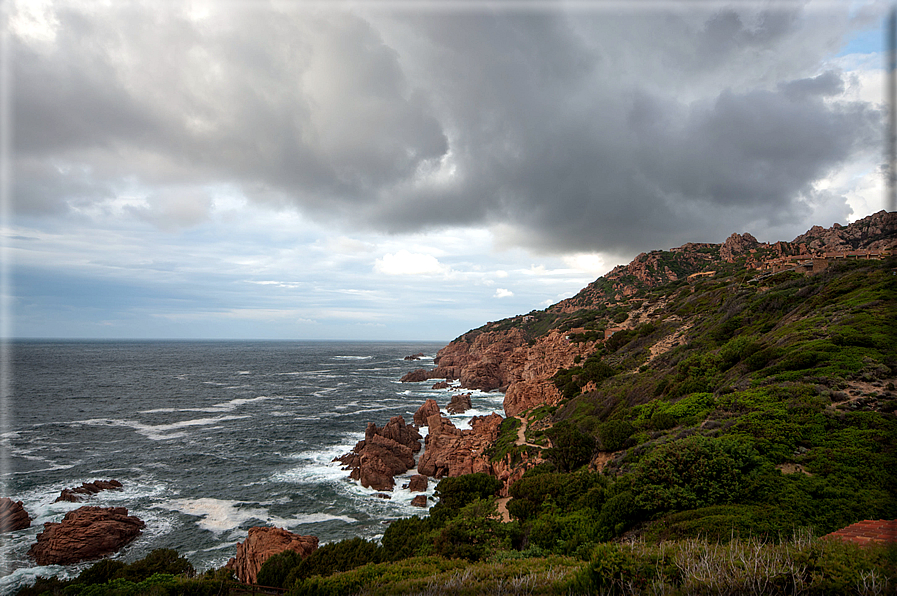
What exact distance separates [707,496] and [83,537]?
31.3m

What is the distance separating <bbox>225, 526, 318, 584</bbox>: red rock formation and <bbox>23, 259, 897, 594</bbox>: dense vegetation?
2.15m

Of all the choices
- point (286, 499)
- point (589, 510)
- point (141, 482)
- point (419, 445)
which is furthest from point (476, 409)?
point (589, 510)

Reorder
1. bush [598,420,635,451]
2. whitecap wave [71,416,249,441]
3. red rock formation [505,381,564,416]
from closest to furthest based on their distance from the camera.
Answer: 1. bush [598,420,635,451]
2. red rock formation [505,381,564,416]
3. whitecap wave [71,416,249,441]

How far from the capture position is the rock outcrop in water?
98.8 ft

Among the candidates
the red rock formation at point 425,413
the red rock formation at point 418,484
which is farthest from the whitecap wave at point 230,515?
the red rock formation at point 425,413

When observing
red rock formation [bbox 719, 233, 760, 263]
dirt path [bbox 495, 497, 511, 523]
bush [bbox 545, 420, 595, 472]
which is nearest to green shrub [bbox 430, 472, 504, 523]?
dirt path [bbox 495, 497, 511, 523]

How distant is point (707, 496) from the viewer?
425 inches

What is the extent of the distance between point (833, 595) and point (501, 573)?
5.86 meters

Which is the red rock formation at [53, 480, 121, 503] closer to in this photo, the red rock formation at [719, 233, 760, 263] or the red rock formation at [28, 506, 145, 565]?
the red rock formation at [28, 506, 145, 565]

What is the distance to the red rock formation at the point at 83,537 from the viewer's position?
20156 mm

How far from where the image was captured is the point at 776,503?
962 cm

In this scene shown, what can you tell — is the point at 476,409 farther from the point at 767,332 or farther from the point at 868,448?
the point at 868,448

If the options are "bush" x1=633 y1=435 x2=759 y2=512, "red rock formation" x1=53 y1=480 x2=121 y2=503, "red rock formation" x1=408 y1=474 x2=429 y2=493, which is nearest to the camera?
"bush" x1=633 y1=435 x2=759 y2=512

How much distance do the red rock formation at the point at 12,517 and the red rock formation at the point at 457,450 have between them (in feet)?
85.6
